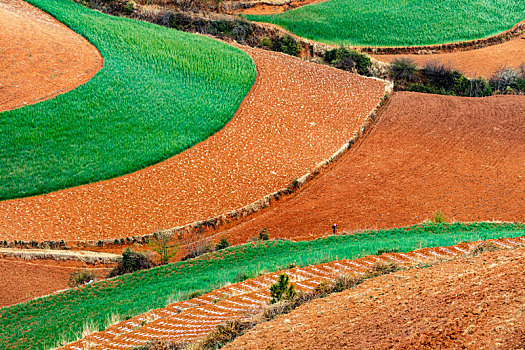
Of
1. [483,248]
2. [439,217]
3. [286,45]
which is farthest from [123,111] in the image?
[483,248]

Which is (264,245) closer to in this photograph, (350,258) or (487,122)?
(350,258)

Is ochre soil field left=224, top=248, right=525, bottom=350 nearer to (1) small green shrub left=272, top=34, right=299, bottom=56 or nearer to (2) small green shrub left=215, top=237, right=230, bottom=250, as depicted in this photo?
(2) small green shrub left=215, top=237, right=230, bottom=250

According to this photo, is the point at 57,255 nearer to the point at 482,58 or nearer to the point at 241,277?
the point at 241,277

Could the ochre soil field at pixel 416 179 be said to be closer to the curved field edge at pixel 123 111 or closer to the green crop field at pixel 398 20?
the curved field edge at pixel 123 111

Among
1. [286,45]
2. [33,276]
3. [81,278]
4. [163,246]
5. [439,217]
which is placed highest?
[286,45]

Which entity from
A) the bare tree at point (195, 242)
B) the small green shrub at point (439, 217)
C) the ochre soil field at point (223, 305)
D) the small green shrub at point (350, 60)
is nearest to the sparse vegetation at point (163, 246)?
the bare tree at point (195, 242)

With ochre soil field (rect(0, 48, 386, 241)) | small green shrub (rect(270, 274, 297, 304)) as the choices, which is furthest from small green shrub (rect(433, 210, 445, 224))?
small green shrub (rect(270, 274, 297, 304))

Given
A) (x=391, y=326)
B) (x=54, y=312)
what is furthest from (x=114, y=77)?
Result: (x=391, y=326)
